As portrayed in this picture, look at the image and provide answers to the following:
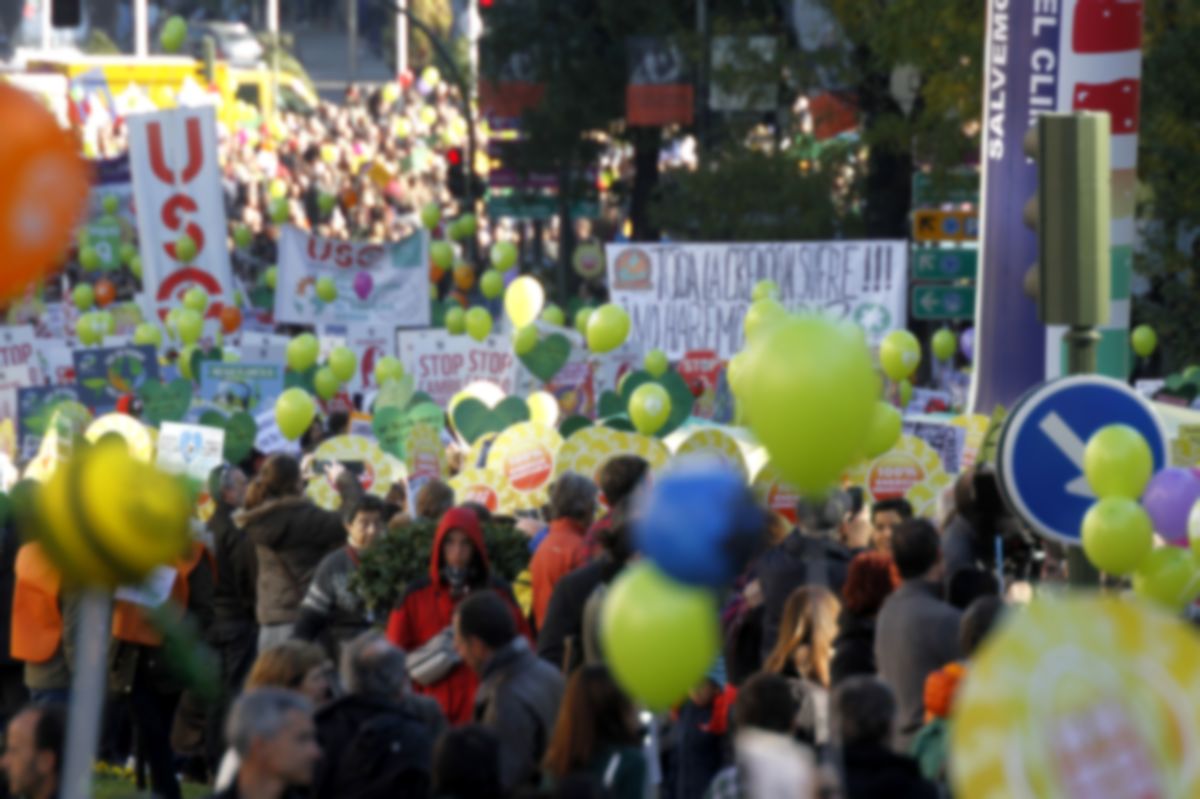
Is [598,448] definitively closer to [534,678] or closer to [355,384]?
[534,678]

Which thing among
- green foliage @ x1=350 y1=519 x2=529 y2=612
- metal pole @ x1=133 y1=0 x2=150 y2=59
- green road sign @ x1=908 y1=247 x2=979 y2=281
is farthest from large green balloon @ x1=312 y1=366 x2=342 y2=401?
metal pole @ x1=133 y1=0 x2=150 y2=59

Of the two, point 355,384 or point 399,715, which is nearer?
point 399,715

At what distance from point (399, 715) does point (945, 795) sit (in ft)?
4.63

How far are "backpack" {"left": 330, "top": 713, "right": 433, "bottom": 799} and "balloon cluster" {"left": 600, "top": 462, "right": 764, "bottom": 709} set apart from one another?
1.31 meters

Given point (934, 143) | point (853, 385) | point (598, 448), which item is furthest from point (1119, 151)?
point (853, 385)

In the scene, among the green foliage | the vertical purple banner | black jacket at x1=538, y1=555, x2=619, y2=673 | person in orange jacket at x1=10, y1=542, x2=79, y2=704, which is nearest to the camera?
black jacket at x1=538, y1=555, x2=619, y2=673

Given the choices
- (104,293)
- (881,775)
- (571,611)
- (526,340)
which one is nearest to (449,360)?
A: (526,340)

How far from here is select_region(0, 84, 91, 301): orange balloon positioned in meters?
4.88

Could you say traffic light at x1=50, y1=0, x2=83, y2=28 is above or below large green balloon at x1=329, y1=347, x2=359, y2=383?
above

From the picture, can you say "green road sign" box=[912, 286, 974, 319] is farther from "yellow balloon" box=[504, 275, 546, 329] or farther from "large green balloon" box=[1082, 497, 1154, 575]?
"large green balloon" box=[1082, 497, 1154, 575]

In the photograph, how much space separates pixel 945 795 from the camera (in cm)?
663

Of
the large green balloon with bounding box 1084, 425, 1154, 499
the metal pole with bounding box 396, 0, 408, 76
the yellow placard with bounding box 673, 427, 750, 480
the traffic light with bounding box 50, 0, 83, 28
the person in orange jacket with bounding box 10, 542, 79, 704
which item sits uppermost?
the metal pole with bounding box 396, 0, 408, 76

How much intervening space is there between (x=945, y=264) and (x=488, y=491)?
6146 mm

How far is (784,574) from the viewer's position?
8.52m
